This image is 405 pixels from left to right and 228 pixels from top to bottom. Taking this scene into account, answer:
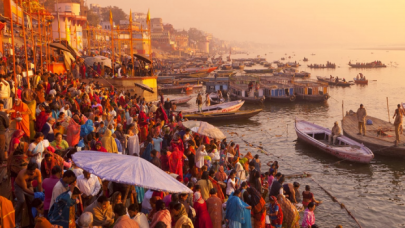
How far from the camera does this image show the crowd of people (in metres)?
5.94

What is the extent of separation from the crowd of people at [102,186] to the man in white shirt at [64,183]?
2 centimetres

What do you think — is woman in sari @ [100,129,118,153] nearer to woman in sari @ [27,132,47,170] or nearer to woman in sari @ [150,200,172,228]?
woman in sari @ [27,132,47,170]

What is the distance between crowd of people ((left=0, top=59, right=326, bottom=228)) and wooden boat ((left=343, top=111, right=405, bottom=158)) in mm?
8915

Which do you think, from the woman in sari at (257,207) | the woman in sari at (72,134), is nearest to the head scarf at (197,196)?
the woman in sari at (257,207)

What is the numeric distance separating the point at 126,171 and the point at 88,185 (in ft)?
3.54

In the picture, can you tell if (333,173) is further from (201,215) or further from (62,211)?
(62,211)

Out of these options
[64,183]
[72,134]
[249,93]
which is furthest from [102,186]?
[249,93]

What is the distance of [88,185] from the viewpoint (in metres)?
6.77

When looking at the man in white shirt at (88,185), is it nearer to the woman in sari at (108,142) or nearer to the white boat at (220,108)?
the woman in sari at (108,142)

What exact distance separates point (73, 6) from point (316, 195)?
167 ft

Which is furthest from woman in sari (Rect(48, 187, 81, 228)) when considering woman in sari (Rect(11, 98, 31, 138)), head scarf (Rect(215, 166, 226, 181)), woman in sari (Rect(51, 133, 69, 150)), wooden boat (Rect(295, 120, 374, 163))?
wooden boat (Rect(295, 120, 374, 163))

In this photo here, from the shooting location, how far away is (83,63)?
2575 centimetres

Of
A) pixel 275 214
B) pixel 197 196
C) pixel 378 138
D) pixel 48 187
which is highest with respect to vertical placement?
pixel 48 187

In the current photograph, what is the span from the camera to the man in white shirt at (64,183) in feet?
20.2
